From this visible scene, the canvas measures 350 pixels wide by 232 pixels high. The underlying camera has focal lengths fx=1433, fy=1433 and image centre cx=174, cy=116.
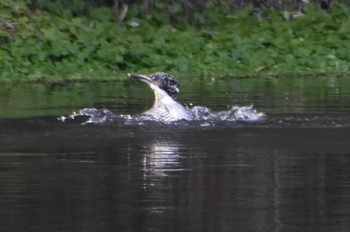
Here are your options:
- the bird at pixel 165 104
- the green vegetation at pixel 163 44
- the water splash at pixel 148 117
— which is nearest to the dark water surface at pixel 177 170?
the water splash at pixel 148 117

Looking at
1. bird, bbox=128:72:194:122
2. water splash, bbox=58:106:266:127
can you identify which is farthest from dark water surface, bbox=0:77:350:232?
bird, bbox=128:72:194:122

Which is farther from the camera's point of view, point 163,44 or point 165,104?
point 163,44

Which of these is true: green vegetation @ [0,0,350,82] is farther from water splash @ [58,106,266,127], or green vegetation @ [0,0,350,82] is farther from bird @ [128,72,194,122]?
water splash @ [58,106,266,127]

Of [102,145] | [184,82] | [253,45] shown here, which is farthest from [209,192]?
[253,45]

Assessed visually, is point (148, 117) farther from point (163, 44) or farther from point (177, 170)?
point (163, 44)

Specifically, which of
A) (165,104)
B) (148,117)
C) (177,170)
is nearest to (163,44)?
(165,104)

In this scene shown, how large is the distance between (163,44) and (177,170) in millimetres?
13030

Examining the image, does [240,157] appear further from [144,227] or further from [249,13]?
[249,13]

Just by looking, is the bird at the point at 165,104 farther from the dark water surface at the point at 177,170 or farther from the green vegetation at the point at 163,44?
the green vegetation at the point at 163,44

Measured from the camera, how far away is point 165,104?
15.5 metres

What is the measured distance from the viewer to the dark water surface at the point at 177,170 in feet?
30.8

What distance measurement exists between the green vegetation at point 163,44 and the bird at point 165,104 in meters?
5.97

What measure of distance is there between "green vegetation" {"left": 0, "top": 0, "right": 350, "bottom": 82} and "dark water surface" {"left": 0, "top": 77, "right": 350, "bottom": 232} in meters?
5.10

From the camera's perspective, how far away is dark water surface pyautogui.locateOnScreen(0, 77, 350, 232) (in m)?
9.38
